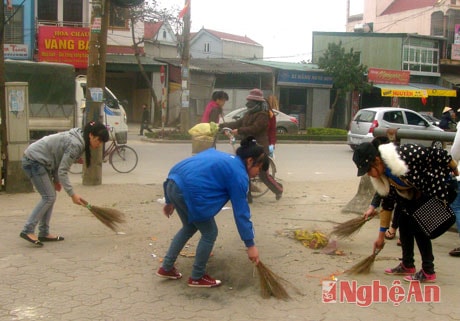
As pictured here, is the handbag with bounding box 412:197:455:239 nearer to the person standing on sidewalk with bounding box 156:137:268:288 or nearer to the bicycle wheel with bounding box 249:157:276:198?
the person standing on sidewalk with bounding box 156:137:268:288

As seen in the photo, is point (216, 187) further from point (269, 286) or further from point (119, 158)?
point (119, 158)

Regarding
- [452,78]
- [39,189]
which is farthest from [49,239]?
[452,78]

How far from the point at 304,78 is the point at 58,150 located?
82.5 ft

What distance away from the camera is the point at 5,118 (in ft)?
28.6

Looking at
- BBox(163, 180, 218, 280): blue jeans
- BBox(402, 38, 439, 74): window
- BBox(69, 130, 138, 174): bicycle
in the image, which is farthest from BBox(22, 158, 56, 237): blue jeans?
BBox(402, 38, 439, 74): window

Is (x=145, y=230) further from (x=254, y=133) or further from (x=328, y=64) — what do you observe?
(x=328, y=64)

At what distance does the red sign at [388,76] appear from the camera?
97.8ft

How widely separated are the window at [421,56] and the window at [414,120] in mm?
14794

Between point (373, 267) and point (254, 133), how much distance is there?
345 cm

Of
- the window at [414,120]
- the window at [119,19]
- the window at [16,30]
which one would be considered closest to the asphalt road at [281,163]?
the window at [414,120]

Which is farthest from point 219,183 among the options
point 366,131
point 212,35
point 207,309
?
point 212,35

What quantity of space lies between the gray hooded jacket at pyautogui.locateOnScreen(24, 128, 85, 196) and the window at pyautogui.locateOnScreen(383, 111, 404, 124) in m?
13.7

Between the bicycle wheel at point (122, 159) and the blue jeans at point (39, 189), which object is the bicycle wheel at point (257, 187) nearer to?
the blue jeans at point (39, 189)

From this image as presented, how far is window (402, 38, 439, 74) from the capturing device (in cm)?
3228
